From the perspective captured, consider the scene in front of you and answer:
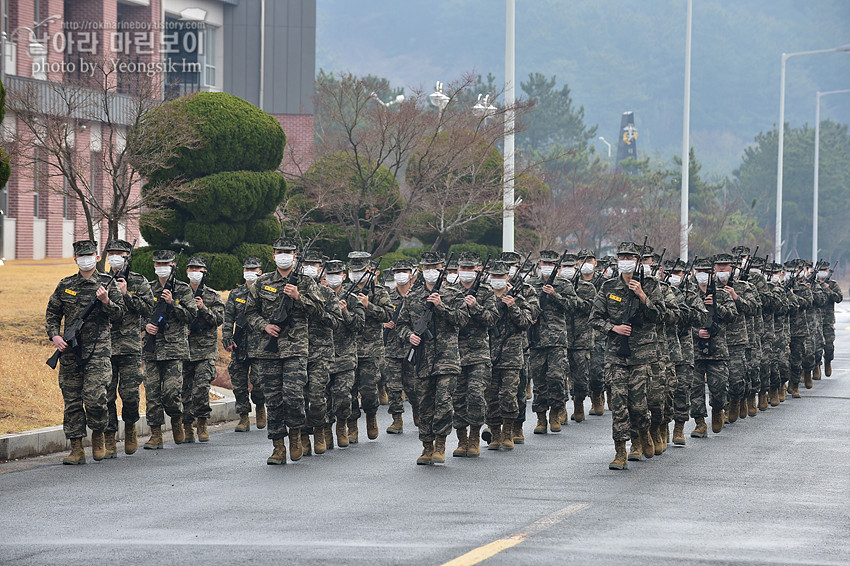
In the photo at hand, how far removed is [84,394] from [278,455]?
6.47 feet

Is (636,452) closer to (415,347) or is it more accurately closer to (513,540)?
(415,347)

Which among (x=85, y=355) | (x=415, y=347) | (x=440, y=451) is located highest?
(x=415, y=347)

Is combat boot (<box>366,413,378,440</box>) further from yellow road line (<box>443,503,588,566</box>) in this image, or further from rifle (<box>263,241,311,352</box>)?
yellow road line (<box>443,503,588,566</box>)

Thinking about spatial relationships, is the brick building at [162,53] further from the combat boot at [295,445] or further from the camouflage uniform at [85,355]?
the combat boot at [295,445]

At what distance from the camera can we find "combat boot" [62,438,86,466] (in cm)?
1195

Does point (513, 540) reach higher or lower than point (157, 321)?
lower

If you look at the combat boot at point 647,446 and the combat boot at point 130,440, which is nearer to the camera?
the combat boot at point 647,446

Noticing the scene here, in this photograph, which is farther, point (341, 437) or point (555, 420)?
point (555, 420)

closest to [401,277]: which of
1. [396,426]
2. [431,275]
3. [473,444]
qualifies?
[431,275]

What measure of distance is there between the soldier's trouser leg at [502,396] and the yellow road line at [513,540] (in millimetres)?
3384

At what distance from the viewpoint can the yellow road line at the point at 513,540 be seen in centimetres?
747

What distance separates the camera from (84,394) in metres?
12.0

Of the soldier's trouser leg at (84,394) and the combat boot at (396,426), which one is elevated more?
the soldier's trouser leg at (84,394)

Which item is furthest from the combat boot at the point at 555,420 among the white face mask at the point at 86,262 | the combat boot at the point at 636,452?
the white face mask at the point at 86,262
